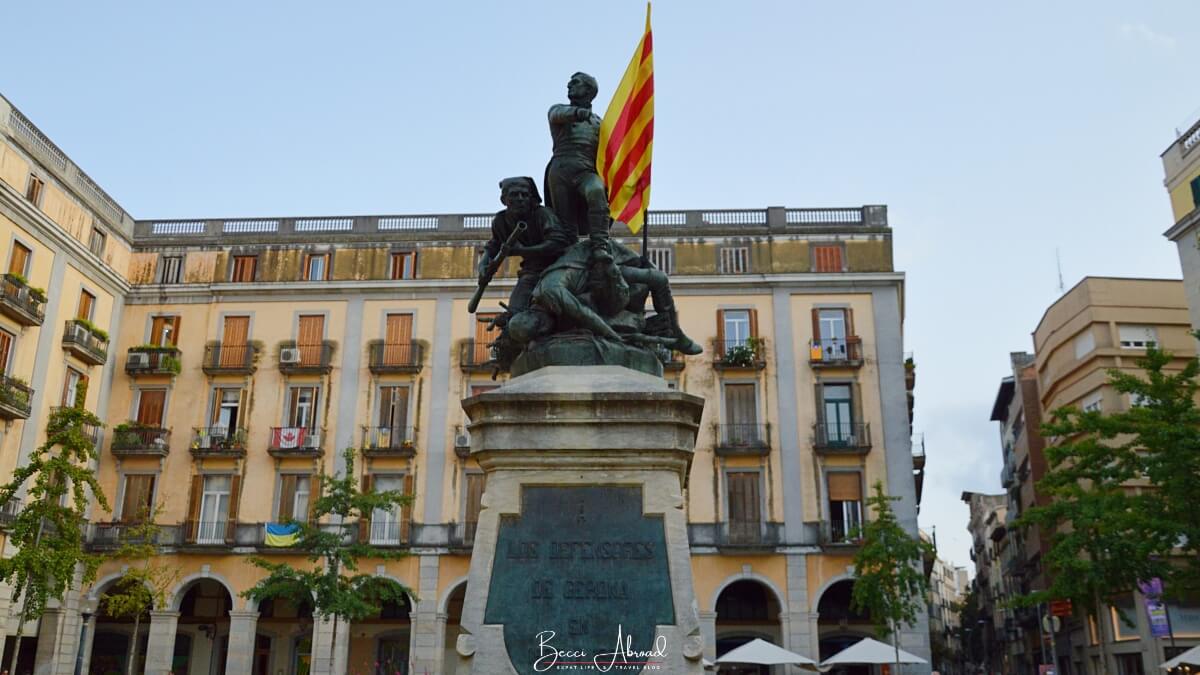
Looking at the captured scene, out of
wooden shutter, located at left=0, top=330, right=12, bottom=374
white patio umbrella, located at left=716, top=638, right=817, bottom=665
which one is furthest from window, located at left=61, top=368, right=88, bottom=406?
white patio umbrella, located at left=716, top=638, right=817, bottom=665

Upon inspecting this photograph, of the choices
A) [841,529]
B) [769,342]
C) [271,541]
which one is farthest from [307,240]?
[841,529]

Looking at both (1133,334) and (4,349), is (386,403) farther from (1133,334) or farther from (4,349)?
(1133,334)

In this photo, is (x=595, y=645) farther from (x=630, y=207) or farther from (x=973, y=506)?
(x=973, y=506)

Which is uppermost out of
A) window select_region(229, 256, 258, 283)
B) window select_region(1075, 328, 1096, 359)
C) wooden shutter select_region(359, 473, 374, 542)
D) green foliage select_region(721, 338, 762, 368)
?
window select_region(229, 256, 258, 283)

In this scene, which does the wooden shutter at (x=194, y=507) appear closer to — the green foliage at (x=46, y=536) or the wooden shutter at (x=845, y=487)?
the green foliage at (x=46, y=536)

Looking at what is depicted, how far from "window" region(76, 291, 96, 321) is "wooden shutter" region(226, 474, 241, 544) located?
25.1 feet

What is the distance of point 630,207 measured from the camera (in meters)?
9.31

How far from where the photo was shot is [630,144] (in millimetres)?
9047

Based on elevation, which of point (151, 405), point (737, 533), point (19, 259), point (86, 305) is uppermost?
point (19, 259)

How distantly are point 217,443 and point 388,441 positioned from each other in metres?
6.00

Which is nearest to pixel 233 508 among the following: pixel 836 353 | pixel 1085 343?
pixel 836 353

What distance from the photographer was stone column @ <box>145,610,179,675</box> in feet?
113

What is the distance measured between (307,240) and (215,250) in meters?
3.54

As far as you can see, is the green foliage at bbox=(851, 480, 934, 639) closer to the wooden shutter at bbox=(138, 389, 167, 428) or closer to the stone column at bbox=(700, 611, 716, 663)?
the stone column at bbox=(700, 611, 716, 663)
